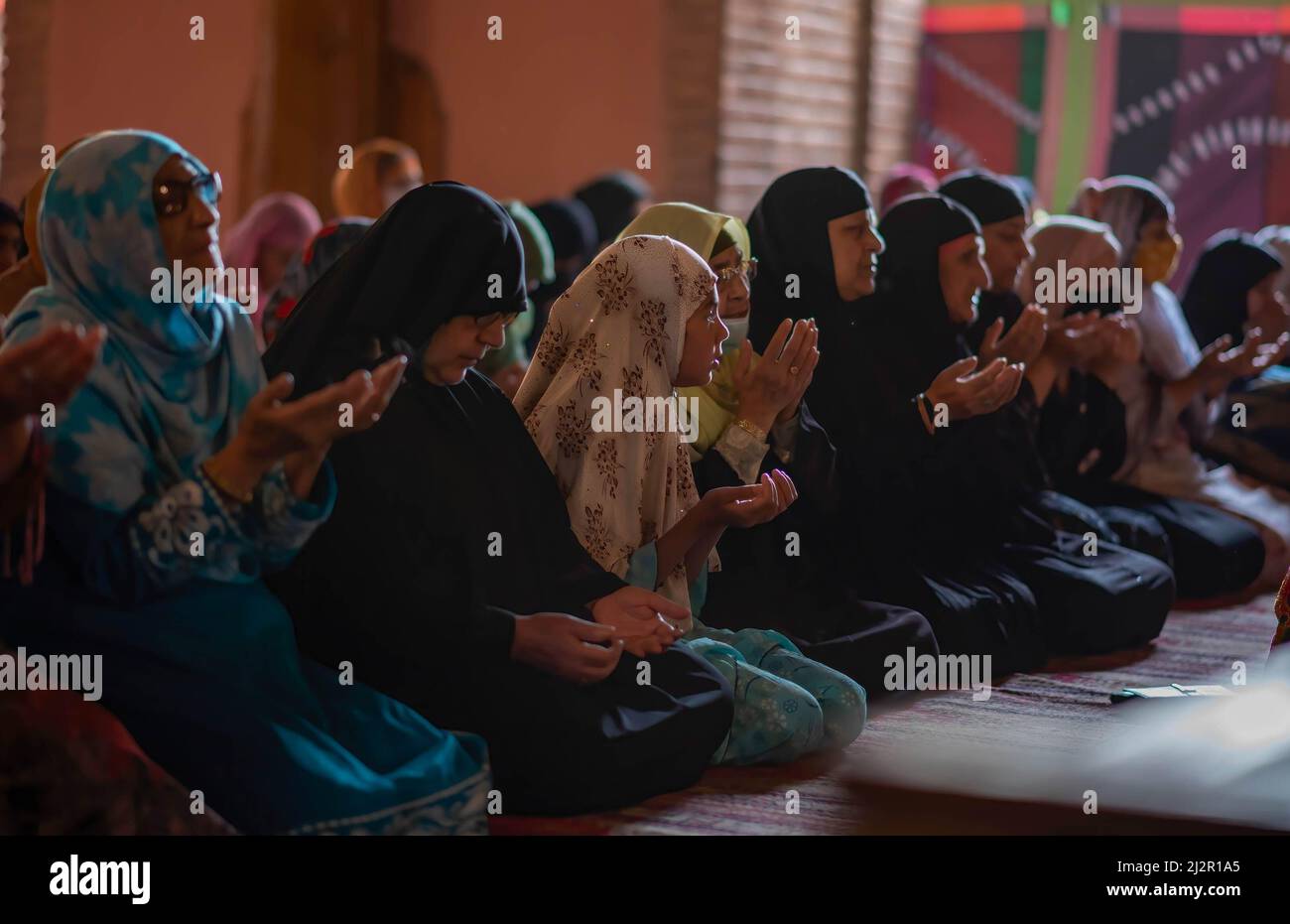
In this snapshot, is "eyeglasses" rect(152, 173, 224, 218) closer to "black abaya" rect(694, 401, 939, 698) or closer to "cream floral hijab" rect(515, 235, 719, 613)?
"cream floral hijab" rect(515, 235, 719, 613)

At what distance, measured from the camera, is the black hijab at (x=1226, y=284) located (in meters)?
7.11

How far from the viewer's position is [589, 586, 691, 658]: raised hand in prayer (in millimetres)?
3541

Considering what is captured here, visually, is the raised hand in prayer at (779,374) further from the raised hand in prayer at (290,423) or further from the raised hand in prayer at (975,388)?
the raised hand in prayer at (290,423)

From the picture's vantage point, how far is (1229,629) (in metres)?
5.76

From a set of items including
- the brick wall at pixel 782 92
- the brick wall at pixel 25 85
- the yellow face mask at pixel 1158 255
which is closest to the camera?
the yellow face mask at pixel 1158 255

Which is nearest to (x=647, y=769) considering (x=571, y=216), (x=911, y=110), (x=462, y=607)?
(x=462, y=607)

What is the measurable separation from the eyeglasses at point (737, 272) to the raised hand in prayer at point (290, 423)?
143cm

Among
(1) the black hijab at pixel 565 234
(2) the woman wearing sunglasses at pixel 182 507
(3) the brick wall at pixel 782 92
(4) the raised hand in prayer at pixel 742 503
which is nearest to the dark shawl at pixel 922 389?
(4) the raised hand in prayer at pixel 742 503

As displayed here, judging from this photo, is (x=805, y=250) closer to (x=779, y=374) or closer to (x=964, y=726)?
(x=779, y=374)

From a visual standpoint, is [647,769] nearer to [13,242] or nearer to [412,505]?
[412,505]

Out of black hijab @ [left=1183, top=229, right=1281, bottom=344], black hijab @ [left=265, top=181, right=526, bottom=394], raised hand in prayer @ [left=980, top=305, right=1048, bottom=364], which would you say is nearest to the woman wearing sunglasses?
black hijab @ [left=265, top=181, right=526, bottom=394]

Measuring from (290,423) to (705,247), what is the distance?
1.69 m

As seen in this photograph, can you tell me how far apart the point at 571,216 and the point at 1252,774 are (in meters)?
4.75

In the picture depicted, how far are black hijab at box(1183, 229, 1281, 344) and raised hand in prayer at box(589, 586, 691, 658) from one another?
13.9 feet
